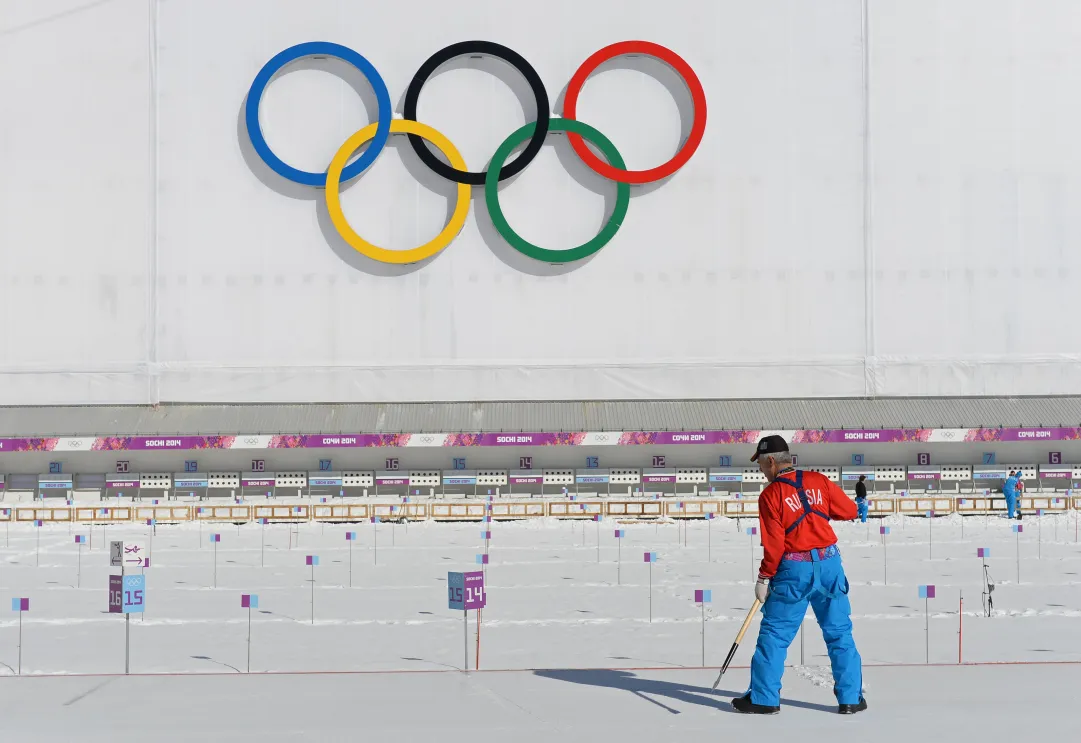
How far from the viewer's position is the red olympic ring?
49188mm

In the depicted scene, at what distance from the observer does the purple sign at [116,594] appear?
45.0 feet

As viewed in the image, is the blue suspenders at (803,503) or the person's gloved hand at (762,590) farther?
the blue suspenders at (803,503)

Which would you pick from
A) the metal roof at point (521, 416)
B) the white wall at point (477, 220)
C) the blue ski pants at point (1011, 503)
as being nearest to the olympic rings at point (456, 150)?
the white wall at point (477, 220)

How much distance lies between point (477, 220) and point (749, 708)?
134ft

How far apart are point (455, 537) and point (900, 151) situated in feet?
83.7

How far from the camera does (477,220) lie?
1964 inches

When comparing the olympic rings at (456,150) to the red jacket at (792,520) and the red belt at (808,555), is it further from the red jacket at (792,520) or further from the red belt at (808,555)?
the red belt at (808,555)

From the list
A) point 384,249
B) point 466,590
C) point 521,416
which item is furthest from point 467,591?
point 384,249

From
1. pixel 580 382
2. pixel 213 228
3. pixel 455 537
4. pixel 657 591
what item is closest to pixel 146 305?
pixel 213 228

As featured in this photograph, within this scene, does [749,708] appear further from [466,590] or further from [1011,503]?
[1011,503]

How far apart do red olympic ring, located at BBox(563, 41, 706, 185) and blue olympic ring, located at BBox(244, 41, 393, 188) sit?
6.87m

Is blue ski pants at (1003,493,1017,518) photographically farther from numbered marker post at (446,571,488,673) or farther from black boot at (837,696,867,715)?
black boot at (837,696,867,715)

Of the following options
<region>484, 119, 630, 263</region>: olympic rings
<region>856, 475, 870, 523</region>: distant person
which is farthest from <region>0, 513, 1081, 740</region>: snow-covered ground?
<region>484, 119, 630, 263</region>: olympic rings

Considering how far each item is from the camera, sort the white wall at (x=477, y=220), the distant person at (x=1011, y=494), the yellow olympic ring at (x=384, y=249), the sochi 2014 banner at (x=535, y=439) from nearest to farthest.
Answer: the distant person at (x=1011, y=494)
the sochi 2014 banner at (x=535, y=439)
the yellow olympic ring at (x=384, y=249)
the white wall at (x=477, y=220)
